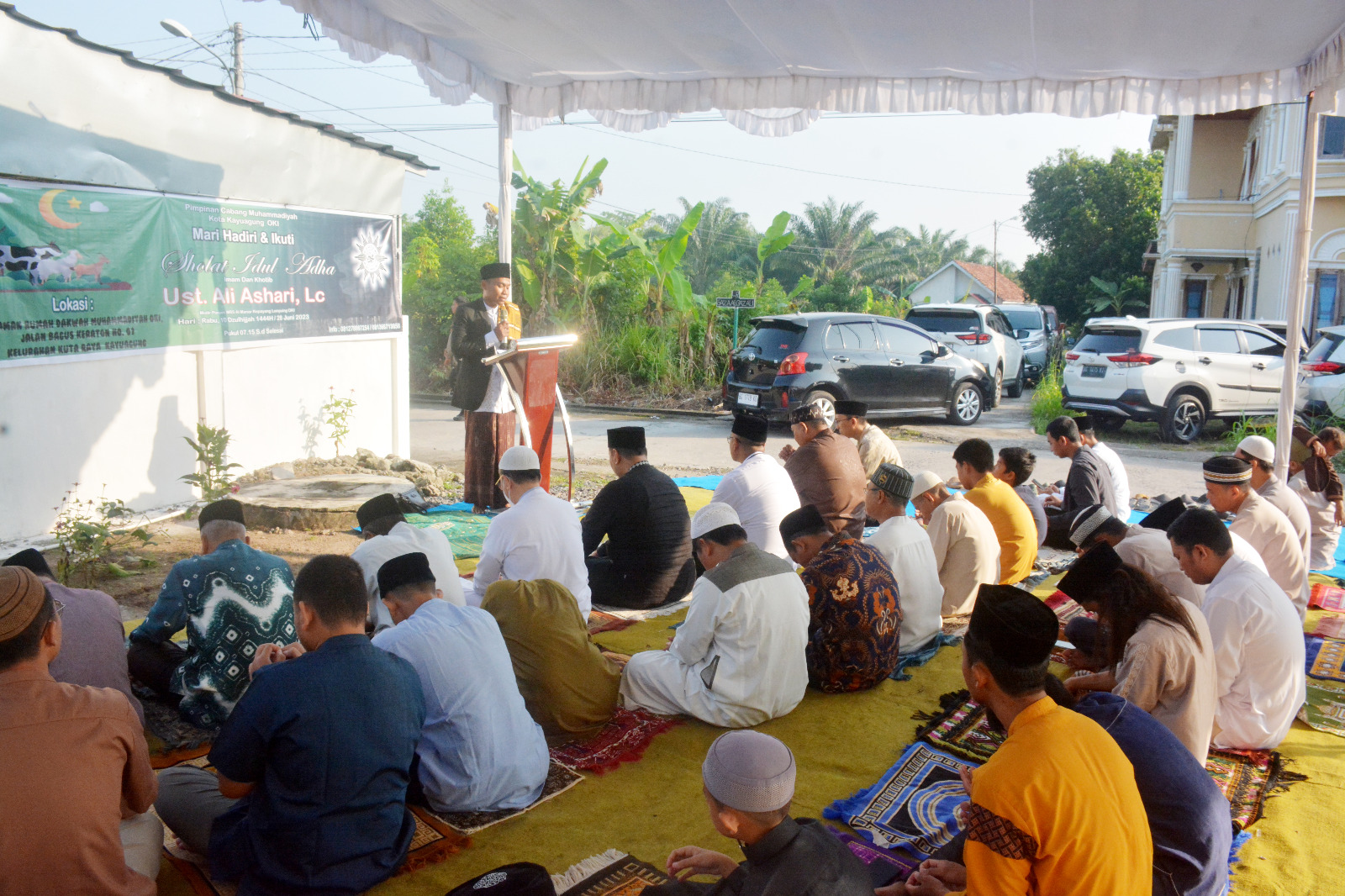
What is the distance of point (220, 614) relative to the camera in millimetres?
3594

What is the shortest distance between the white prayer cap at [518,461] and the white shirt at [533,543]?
0.15 metres

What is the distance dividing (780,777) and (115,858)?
168 cm

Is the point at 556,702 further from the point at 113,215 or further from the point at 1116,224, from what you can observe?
the point at 1116,224

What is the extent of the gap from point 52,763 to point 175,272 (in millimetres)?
6297

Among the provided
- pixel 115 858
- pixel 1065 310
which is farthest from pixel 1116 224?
pixel 115 858


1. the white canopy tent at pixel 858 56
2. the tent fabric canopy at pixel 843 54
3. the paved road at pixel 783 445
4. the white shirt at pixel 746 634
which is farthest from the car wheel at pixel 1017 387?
the white shirt at pixel 746 634

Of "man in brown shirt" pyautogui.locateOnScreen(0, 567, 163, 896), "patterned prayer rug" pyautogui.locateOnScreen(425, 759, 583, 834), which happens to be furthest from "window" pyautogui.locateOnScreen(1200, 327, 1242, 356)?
"man in brown shirt" pyautogui.locateOnScreen(0, 567, 163, 896)

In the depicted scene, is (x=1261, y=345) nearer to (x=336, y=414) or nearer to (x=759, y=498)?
(x=759, y=498)

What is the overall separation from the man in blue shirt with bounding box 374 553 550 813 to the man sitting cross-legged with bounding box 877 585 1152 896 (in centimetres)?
166

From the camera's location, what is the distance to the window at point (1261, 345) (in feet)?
41.3

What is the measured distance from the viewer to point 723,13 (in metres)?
5.46

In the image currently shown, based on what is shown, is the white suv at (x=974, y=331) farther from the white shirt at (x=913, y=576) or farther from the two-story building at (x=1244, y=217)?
the white shirt at (x=913, y=576)

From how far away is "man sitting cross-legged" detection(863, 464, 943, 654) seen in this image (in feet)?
15.6

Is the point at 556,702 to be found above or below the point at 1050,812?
below
